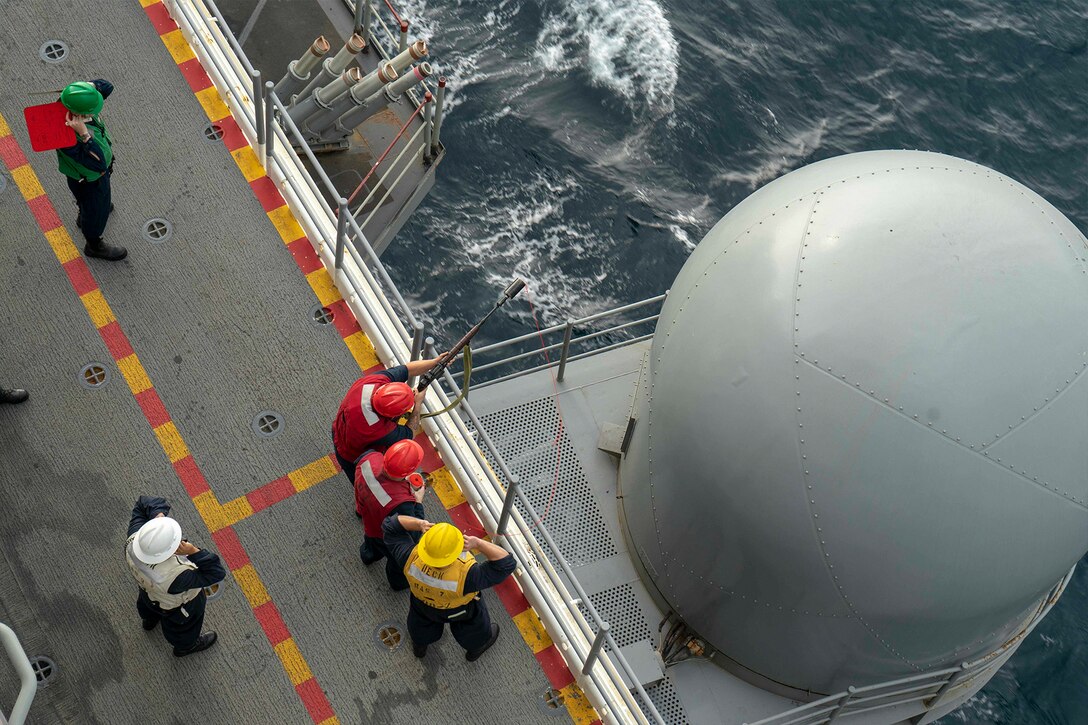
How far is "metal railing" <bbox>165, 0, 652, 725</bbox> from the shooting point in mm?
9555

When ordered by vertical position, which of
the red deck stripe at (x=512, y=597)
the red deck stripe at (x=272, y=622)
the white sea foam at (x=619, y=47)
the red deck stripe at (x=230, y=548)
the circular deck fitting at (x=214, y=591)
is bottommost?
the white sea foam at (x=619, y=47)

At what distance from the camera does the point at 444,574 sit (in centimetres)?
845

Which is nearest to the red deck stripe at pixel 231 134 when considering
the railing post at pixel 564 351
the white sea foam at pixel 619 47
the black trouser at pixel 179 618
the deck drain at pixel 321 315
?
the deck drain at pixel 321 315

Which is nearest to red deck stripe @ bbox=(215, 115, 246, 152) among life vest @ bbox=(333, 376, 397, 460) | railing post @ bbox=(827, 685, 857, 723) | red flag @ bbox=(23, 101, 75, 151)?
red flag @ bbox=(23, 101, 75, 151)

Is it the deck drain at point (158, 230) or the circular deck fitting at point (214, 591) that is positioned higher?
the deck drain at point (158, 230)

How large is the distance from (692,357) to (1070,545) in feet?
13.0

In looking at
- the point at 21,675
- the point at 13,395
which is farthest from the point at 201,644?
the point at 13,395

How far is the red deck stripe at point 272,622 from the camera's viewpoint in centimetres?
960

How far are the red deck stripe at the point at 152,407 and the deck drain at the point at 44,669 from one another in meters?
2.21

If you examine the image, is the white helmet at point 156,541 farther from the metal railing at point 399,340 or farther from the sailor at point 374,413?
the metal railing at point 399,340

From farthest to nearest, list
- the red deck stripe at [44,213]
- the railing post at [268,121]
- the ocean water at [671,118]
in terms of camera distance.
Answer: the ocean water at [671,118], the red deck stripe at [44,213], the railing post at [268,121]

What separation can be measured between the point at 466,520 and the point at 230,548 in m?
2.07

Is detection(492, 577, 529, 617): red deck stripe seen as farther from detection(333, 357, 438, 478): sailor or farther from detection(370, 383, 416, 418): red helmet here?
detection(370, 383, 416, 418): red helmet

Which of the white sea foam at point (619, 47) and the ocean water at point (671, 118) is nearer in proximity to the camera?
the ocean water at point (671, 118)
